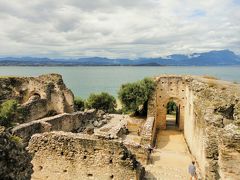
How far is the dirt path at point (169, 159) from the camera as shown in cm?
1546

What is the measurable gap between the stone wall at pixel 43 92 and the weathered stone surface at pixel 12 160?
19.5 m

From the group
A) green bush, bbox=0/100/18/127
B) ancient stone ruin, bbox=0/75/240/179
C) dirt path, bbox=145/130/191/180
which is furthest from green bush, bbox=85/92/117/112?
ancient stone ruin, bbox=0/75/240/179

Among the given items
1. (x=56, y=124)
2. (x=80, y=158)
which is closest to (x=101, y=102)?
(x=56, y=124)

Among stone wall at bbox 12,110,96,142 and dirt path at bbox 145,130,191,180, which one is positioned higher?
stone wall at bbox 12,110,96,142

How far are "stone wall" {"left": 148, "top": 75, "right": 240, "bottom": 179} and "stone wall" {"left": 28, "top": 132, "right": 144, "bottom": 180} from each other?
2.90m

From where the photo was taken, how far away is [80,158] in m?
11.3

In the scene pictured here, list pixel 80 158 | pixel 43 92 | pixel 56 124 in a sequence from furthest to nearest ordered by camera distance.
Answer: pixel 43 92 → pixel 56 124 → pixel 80 158

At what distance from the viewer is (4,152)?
274 inches

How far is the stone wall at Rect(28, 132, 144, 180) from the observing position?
11.1m

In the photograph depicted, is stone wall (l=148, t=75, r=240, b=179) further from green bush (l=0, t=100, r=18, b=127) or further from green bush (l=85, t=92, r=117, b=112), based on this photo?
green bush (l=85, t=92, r=117, b=112)

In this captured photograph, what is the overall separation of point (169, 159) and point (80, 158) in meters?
8.37

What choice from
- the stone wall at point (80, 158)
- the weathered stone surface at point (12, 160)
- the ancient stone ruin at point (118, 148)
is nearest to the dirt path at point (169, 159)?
the ancient stone ruin at point (118, 148)

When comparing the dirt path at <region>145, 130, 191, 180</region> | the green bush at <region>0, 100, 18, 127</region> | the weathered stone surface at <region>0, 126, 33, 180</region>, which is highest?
the weathered stone surface at <region>0, 126, 33, 180</region>

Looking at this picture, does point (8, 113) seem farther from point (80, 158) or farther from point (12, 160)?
point (12, 160)
